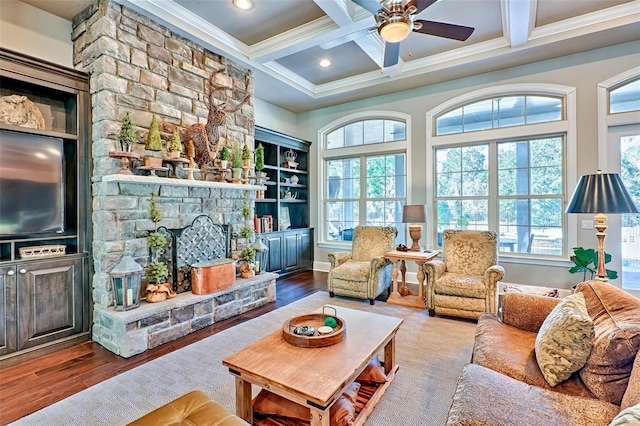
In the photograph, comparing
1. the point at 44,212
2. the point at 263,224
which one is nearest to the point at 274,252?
the point at 263,224

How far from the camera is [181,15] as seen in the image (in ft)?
11.5

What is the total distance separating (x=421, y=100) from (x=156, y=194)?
14.3ft

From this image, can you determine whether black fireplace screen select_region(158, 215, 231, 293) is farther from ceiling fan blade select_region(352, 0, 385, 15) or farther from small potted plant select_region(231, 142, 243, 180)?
ceiling fan blade select_region(352, 0, 385, 15)

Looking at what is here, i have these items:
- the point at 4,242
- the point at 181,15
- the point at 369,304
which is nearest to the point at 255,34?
the point at 181,15

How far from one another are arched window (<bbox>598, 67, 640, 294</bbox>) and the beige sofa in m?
3.03

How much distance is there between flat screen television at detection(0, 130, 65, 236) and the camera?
2773 millimetres

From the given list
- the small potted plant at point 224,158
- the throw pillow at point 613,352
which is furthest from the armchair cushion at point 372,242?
the throw pillow at point 613,352

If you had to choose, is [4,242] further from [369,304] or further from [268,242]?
[369,304]

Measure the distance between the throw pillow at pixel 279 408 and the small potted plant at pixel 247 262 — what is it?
245 centimetres

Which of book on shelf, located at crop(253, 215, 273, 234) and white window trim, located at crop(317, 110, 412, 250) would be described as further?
white window trim, located at crop(317, 110, 412, 250)

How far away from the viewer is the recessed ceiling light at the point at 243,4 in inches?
132

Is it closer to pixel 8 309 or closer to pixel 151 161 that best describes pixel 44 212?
pixel 8 309

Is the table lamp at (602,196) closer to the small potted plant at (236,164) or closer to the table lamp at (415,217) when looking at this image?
the table lamp at (415,217)

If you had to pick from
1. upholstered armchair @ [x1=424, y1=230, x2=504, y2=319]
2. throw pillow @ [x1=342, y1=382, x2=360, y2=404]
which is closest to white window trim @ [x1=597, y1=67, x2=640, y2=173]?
upholstered armchair @ [x1=424, y1=230, x2=504, y2=319]
